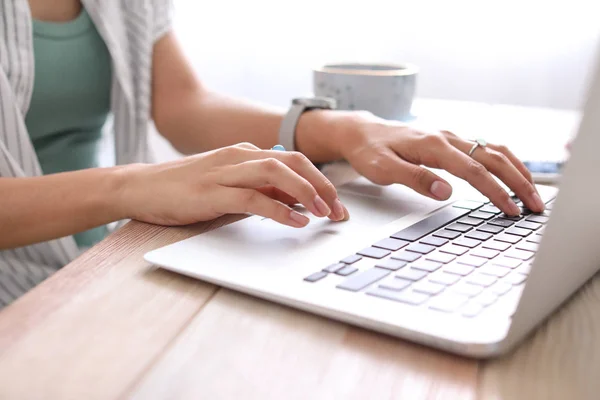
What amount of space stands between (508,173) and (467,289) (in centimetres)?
24

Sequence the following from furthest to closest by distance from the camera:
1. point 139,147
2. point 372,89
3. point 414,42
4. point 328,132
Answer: point 414,42, point 139,147, point 372,89, point 328,132

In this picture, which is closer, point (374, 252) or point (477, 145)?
point (374, 252)

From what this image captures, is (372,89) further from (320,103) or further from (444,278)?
(444,278)

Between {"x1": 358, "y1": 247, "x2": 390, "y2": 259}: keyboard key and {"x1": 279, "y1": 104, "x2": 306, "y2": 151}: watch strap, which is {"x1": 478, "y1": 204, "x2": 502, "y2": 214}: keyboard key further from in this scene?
{"x1": 279, "y1": 104, "x2": 306, "y2": 151}: watch strap

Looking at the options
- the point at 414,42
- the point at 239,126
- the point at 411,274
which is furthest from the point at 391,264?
the point at 414,42

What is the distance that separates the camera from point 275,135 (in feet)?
2.49

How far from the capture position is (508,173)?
21.8 inches

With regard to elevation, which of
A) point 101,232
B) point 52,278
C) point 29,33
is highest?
point 29,33

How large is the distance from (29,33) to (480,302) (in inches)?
26.1

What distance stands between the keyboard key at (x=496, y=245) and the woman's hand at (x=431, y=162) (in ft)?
0.27

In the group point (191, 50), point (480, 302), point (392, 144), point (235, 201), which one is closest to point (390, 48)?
point (191, 50)

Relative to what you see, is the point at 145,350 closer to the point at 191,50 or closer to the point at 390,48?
the point at 390,48

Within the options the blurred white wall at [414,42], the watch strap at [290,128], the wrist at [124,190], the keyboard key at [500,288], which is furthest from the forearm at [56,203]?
the blurred white wall at [414,42]

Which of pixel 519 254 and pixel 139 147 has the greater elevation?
pixel 519 254
